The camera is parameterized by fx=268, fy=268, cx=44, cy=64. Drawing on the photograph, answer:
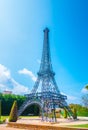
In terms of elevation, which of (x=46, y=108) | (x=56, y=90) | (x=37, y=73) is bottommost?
(x=46, y=108)

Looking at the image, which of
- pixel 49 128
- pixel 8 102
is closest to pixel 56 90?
→ pixel 8 102

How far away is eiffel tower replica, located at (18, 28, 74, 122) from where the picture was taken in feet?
168

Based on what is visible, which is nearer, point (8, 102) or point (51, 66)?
point (51, 66)

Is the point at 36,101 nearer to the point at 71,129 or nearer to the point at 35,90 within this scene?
the point at 35,90

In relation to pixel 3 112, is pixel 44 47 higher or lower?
higher

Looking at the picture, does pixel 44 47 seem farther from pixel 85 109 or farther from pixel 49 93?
pixel 85 109

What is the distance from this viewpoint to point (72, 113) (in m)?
55.5

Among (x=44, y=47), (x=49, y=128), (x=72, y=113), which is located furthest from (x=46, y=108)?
(x=49, y=128)

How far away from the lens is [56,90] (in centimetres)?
5412

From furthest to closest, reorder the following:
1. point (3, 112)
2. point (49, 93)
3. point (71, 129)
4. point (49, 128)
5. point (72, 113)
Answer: point (3, 112) < point (72, 113) < point (49, 93) < point (49, 128) < point (71, 129)

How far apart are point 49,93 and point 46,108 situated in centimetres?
296

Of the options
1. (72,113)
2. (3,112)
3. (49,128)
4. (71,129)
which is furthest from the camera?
(3,112)

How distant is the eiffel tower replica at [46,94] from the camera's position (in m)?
51.2

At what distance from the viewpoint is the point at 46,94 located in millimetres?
52125
